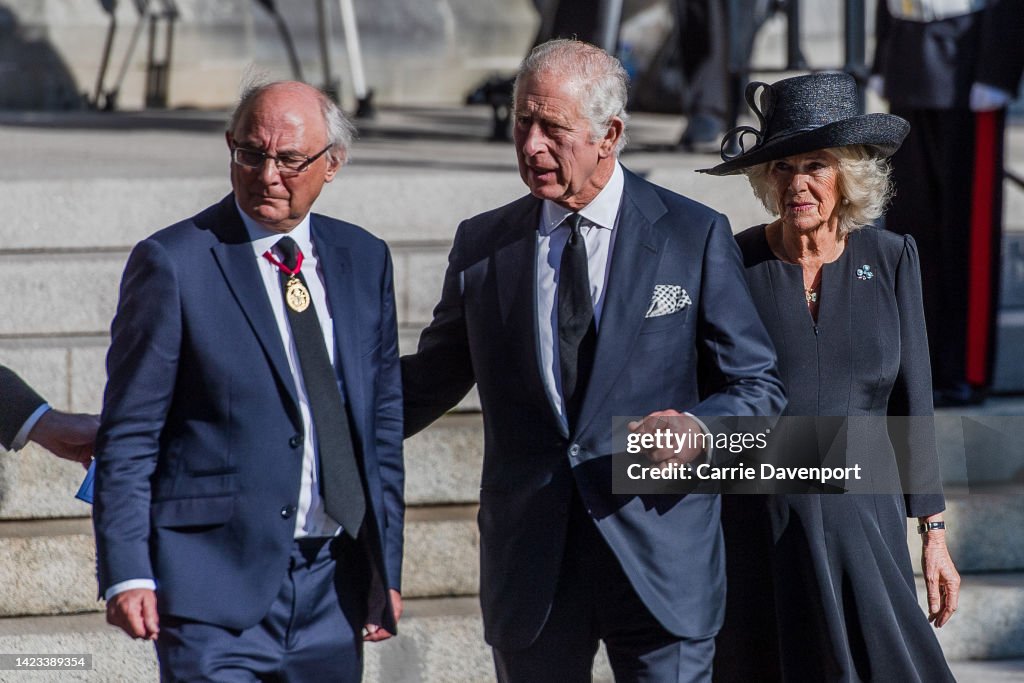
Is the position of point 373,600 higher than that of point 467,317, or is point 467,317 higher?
point 467,317

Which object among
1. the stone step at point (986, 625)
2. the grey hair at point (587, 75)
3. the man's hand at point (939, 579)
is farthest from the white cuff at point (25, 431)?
the stone step at point (986, 625)

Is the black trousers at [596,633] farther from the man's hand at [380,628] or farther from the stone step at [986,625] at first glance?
the stone step at [986,625]

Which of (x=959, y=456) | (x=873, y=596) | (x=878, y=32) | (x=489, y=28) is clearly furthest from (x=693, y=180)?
(x=489, y=28)

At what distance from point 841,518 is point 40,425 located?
171 cm

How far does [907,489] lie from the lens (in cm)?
310

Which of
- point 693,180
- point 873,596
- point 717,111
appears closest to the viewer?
point 873,596

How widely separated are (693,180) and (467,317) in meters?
2.76

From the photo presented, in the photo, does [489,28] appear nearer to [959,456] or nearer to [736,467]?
[959,456]

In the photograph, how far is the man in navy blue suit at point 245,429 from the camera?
8.30ft

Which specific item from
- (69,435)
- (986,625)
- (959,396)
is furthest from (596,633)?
(959,396)

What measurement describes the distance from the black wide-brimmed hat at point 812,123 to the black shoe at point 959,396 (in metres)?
2.05

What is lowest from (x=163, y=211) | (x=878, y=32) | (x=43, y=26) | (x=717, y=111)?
(x=163, y=211)

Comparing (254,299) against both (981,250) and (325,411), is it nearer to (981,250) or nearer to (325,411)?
(325,411)

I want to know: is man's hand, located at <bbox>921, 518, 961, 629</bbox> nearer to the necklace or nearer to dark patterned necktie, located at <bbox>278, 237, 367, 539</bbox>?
the necklace
